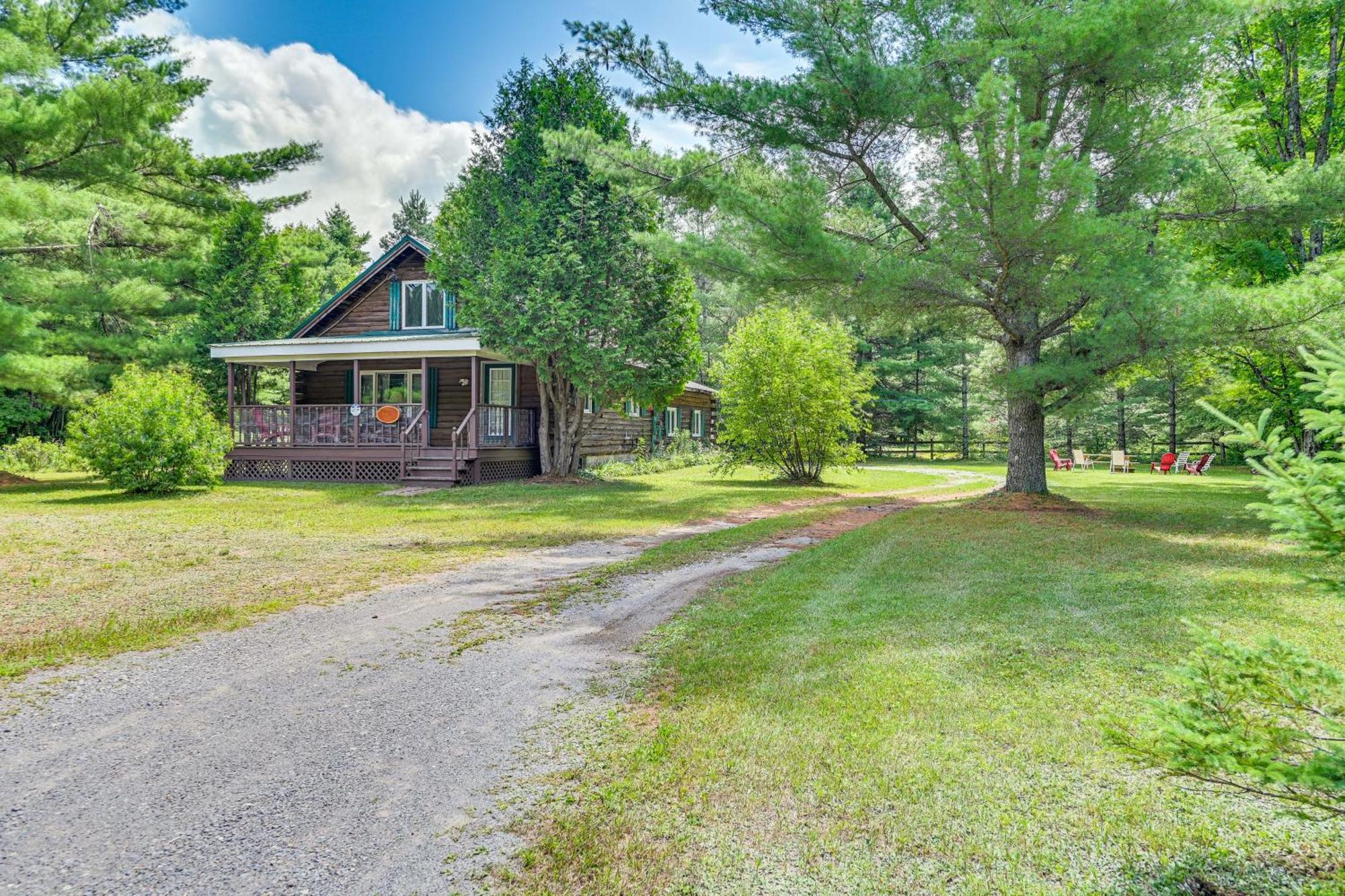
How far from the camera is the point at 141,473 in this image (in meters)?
13.9

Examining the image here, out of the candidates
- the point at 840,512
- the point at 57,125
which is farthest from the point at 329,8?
the point at 840,512

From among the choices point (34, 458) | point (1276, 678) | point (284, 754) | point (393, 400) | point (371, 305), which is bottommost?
point (284, 754)

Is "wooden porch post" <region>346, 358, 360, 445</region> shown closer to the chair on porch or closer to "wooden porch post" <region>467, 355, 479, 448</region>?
the chair on porch

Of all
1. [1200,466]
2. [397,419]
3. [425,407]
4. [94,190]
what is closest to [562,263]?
[425,407]

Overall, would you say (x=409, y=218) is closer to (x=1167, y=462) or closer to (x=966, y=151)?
(x=1167, y=462)

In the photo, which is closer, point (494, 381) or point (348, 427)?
point (348, 427)

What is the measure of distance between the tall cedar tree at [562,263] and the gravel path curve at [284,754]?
39.0 ft

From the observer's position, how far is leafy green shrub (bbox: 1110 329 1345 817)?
189cm

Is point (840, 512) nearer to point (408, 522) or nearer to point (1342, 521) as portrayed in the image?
point (408, 522)

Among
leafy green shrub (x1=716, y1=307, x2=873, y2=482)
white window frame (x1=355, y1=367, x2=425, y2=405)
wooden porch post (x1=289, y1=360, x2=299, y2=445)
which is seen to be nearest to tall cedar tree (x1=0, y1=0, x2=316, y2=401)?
wooden porch post (x1=289, y1=360, x2=299, y2=445)

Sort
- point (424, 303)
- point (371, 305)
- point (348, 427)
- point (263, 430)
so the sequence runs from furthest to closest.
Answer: point (371, 305)
point (424, 303)
point (263, 430)
point (348, 427)

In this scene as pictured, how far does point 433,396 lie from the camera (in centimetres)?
2091

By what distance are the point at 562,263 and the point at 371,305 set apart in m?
8.46

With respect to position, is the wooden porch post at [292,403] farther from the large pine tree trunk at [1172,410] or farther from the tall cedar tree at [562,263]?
the large pine tree trunk at [1172,410]
